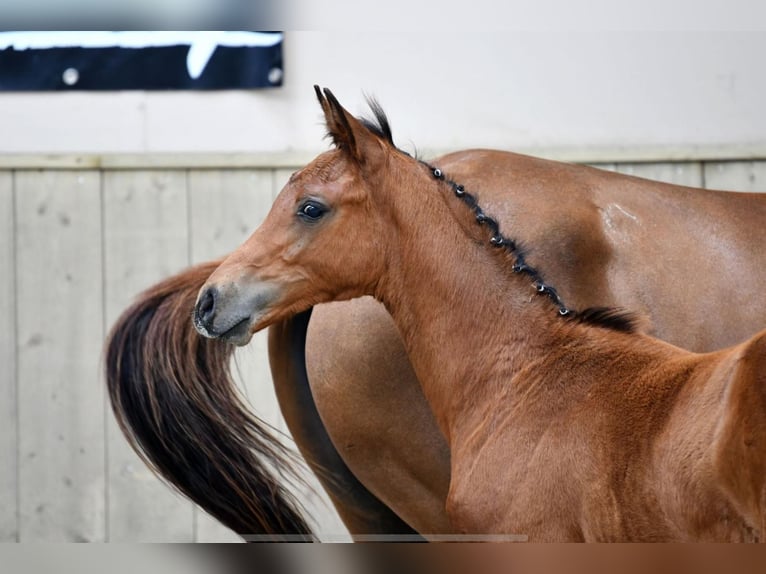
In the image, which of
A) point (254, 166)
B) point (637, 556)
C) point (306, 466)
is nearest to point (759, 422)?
point (637, 556)

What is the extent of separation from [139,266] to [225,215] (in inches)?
12.4

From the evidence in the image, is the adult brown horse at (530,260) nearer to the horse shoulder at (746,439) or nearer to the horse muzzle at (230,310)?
the horse muzzle at (230,310)

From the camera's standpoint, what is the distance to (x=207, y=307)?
2141 millimetres

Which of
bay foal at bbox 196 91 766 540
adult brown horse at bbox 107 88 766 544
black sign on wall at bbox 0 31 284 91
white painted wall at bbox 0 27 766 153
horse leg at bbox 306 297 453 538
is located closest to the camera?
bay foal at bbox 196 91 766 540

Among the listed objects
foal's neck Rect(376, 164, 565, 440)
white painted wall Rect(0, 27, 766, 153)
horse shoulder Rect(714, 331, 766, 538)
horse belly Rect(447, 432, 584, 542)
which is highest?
white painted wall Rect(0, 27, 766, 153)

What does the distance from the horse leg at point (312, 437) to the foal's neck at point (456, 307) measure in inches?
20.5

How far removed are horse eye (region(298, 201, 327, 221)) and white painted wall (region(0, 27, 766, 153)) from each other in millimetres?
1039

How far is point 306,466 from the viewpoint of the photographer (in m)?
2.56

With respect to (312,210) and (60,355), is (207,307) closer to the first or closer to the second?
(312,210)

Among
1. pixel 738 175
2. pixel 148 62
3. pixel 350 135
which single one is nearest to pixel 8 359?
pixel 148 62

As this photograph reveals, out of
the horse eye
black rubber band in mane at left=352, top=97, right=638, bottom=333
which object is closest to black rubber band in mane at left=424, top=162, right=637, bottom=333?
black rubber band in mane at left=352, top=97, right=638, bottom=333

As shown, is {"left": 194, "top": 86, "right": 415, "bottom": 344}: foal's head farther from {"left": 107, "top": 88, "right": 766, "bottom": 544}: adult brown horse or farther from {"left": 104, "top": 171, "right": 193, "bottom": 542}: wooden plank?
{"left": 104, "top": 171, "right": 193, "bottom": 542}: wooden plank

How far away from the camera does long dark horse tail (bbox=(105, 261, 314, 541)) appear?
2434 millimetres

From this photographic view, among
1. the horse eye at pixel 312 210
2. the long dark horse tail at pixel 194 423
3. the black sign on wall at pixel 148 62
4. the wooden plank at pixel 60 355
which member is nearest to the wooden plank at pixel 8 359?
the wooden plank at pixel 60 355
